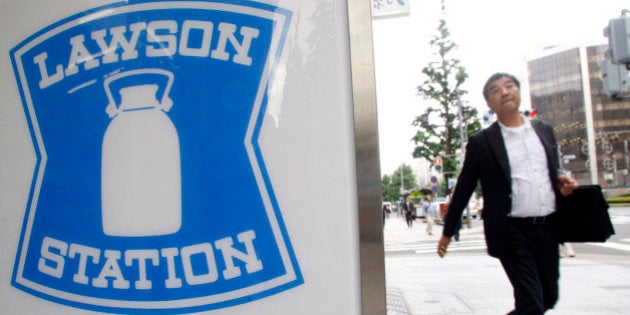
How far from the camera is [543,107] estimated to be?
314 feet

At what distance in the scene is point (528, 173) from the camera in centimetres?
239

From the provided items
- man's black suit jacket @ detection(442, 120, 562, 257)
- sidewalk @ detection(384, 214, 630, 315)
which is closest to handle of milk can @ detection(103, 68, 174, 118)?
man's black suit jacket @ detection(442, 120, 562, 257)

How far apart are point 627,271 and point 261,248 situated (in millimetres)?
7502

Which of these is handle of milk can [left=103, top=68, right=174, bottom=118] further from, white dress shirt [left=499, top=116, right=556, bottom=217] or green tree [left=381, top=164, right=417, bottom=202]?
green tree [left=381, top=164, right=417, bottom=202]

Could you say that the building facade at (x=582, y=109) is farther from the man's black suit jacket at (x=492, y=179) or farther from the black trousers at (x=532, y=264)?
the black trousers at (x=532, y=264)

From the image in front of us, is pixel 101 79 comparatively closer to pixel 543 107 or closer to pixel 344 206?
pixel 344 206

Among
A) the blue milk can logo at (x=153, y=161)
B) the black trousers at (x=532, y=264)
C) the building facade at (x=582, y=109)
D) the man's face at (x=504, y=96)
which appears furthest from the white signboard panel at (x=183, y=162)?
the building facade at (x=582, y=109)

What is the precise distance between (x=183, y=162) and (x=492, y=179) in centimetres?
181

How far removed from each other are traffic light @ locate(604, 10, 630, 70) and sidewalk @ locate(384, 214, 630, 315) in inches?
112

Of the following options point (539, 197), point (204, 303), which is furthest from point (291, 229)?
point (539, 197)

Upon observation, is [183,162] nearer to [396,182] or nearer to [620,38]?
[620,38]

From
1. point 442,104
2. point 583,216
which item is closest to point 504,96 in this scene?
point 583,216

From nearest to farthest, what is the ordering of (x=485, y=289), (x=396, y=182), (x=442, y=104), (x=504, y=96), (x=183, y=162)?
(x=183, y=162) < (x=504, y=96) < (x=485, y=289) < (x=442, y=104) < (x=396, y=182)

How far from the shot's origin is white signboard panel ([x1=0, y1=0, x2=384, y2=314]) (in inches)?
41.1
